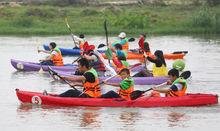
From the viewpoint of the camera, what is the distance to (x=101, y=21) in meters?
51.3

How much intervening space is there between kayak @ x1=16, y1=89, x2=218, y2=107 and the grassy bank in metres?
26.9

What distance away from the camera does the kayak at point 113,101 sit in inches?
810

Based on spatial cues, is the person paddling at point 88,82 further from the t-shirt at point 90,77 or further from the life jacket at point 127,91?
the life jacket at point 127,91

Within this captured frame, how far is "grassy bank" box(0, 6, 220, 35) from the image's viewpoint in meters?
48.7

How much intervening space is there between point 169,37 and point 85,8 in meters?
12.2

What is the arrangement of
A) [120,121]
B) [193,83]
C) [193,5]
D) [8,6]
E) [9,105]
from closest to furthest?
[120,121], [9,105], [193,83], [8,6], [193,5]

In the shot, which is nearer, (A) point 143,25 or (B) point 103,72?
(B) point 103,72

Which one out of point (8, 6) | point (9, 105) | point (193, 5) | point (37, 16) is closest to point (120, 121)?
point (9, 105)

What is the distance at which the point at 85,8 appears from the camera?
57.3 m

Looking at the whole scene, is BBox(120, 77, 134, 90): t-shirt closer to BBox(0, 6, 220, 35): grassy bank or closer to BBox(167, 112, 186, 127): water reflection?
BBox(167, 112, 186, 127): water reflection

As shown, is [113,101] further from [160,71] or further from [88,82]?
[160,71]

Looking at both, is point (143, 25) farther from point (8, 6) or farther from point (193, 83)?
point (193, 83)

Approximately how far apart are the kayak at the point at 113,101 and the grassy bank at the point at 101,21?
26943 millimetres

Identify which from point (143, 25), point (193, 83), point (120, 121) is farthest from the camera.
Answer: point (143, 25)
